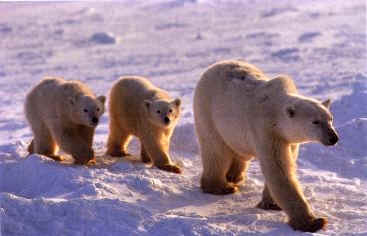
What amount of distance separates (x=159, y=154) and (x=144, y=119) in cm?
53

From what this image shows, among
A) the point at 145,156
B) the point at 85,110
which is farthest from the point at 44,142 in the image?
the point at 145,156

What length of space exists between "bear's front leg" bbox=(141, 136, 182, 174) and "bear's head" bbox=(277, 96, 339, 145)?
223cm

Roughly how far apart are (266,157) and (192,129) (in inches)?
145

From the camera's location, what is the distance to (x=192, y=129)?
9.20m

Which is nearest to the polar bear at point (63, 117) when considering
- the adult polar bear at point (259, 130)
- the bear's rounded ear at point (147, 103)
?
the bear's rounded ear at point (147, 103)

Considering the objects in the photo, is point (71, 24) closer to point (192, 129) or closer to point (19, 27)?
point (19, 27)

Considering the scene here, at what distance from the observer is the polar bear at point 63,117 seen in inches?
301

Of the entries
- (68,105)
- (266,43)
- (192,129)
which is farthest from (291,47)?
(68,105)

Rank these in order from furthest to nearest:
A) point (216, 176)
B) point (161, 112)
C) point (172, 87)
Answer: point (172, 87)
point (161, 112)
point (216, 176)

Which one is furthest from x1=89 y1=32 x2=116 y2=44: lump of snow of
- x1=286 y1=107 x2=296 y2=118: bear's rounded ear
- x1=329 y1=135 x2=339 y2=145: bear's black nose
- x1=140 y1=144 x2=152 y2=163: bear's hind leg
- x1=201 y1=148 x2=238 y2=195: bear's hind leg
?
x1=329 y1=135 x2=339 y2=145: bear's black nose

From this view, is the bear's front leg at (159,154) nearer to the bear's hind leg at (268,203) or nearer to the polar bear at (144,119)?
the polar bear at (144,119)

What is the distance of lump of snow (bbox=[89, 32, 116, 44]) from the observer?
20.3 m

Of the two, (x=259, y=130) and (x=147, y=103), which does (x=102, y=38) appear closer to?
(x=147, y=103)

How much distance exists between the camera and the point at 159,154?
24.9 feet
